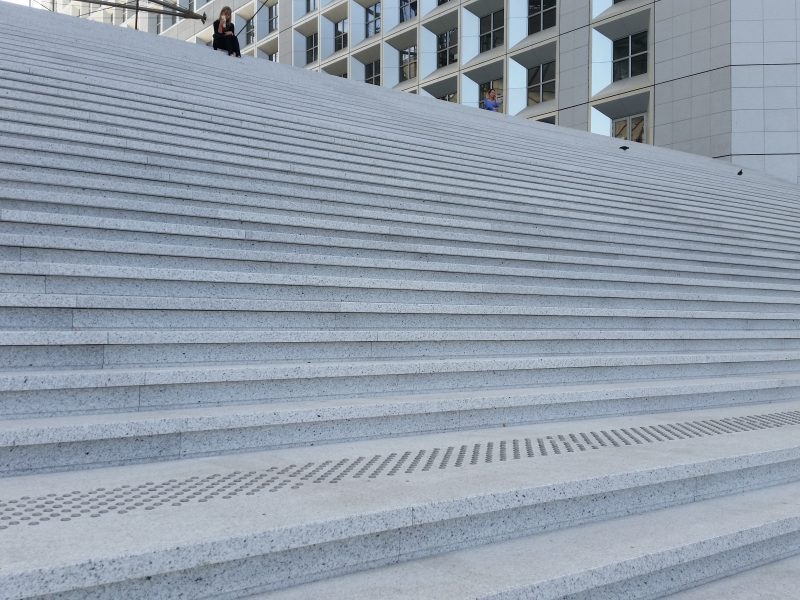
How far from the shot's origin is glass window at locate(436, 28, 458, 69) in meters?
24.3

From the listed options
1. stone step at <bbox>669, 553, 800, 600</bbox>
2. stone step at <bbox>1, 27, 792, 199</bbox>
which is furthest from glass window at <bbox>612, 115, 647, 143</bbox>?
stone step at <bbox>669, 553, 800, 600</bbox>

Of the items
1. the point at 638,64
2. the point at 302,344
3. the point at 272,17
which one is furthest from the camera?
the point at 272,17

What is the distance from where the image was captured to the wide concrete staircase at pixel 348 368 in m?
2.31

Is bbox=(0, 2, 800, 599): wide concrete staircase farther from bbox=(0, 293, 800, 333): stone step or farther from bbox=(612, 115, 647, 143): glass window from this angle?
bbox=(612, 115, 647, 143): glass window

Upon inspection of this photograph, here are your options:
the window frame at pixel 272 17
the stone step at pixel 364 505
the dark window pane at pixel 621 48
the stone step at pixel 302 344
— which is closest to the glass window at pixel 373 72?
the window frame at pixel 272 17

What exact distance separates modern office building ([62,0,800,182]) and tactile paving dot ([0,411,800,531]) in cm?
1480

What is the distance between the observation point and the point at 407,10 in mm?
25672

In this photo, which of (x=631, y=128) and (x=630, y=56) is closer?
(x=630, y=56)

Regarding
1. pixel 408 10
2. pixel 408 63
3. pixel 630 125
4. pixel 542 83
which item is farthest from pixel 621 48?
pixel 408 10

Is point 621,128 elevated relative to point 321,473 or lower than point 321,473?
elevated

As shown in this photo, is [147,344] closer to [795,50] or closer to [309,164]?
[309,164]

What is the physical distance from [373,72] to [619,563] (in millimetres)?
26675

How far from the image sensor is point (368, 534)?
233 cm

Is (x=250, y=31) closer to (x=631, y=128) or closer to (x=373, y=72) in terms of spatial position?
(x=373, y=72)
